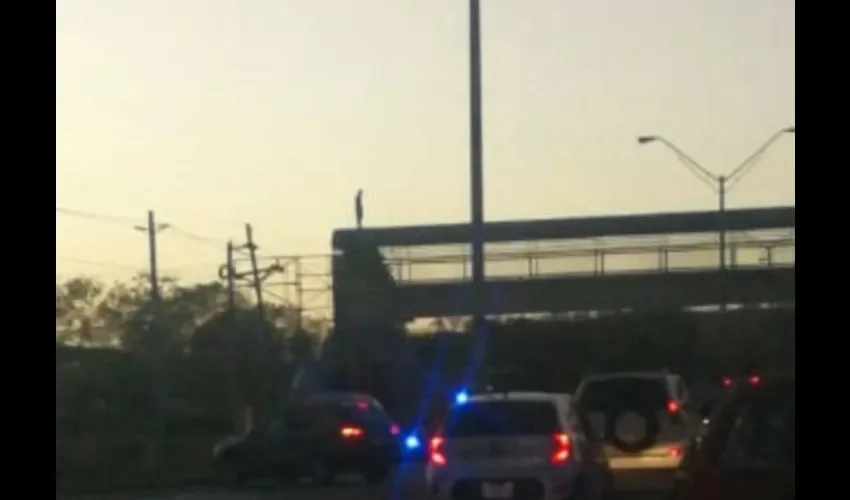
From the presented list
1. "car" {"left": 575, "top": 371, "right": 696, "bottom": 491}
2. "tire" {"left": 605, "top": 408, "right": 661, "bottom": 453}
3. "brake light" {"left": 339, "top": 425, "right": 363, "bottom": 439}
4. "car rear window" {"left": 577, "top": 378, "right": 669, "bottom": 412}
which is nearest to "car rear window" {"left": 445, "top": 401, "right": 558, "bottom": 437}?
"car" {"left": 575, "top": 371, "right": 696, "bottom": 491}

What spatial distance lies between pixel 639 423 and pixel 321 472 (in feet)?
26.4

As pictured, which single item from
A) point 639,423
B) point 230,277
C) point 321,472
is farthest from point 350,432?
point 230,277

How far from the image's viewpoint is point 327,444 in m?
29.1

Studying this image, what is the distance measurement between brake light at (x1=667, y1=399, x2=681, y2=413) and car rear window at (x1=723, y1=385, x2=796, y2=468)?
13.8 metres

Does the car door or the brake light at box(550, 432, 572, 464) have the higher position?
the brake light at box(550, 432, 572, 464)

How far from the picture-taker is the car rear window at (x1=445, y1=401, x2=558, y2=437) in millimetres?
17438

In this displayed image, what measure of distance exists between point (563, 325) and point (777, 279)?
9867 mm

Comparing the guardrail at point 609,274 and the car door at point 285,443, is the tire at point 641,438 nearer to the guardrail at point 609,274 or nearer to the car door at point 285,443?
the car door at point 285,443

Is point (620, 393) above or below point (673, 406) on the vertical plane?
above

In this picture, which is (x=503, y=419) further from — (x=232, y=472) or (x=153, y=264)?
(x=153, y=264)

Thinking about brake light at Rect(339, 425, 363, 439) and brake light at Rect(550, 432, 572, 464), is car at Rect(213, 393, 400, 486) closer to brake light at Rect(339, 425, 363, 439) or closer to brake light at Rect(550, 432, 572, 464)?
brake light at Rect(339, 425, 363, 439)

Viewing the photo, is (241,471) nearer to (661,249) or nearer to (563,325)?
(661,249)

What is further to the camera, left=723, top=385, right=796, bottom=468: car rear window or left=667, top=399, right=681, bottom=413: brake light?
left=667, top=399, right=681, bottom=413: brake light
